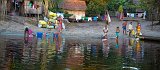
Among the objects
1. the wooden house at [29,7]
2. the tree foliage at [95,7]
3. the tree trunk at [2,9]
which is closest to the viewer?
the tree trunk at [2,9]

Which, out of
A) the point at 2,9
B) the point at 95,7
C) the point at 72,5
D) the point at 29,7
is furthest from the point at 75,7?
the point at 2,9

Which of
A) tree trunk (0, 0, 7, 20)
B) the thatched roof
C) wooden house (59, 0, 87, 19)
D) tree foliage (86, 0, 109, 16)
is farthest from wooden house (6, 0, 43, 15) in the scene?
tree foliage (86, 0, 109, 16)

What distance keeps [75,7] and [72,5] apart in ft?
2.11

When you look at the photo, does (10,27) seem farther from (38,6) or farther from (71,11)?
(71,11)

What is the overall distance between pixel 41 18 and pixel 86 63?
39.8 meters

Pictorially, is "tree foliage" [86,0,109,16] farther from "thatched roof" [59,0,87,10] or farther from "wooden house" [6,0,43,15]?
"wooden house" [6,0,43,15]

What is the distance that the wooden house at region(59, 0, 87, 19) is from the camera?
63875 millimetres

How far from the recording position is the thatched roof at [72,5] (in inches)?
2517

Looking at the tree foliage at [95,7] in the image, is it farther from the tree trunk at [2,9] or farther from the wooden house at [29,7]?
the tree trunk at [2,9]

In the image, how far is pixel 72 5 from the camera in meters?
64.4

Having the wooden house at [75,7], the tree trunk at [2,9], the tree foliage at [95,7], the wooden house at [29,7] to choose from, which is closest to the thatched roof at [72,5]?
the wooden house at [75,7]

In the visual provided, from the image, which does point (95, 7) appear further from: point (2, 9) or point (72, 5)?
point (2, 9)

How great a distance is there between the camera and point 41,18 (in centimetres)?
5584

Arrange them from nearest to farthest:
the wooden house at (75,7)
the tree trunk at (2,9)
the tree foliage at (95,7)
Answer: the tree trunk at (2,9) → the wooden house at (75,7) → the tree foliage at (95,7)
